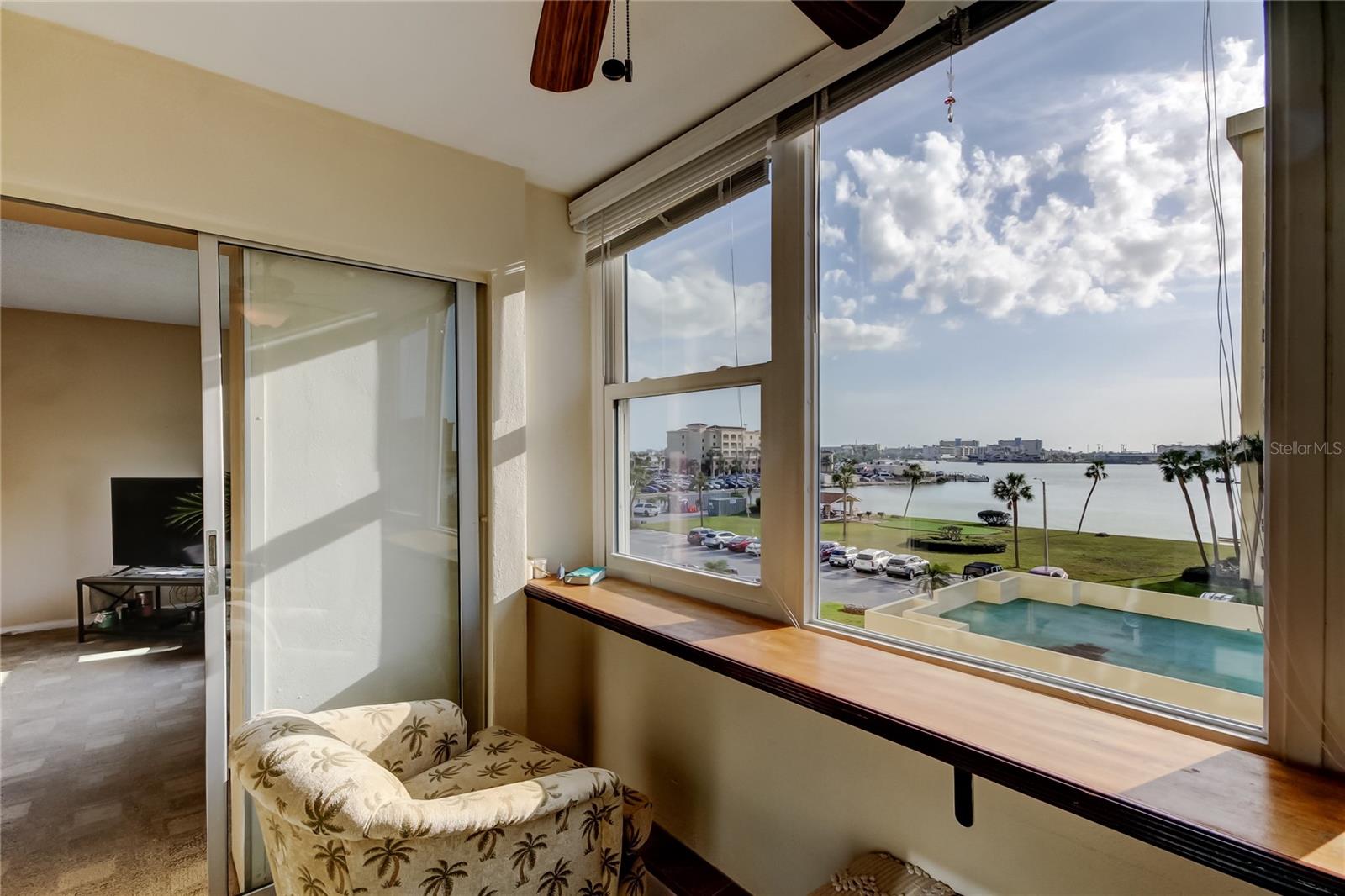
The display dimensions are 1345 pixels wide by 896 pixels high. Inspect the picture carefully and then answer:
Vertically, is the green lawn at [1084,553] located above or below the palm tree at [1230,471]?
below

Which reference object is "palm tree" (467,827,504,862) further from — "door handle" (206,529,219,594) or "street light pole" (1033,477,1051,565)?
"street light pole" (1033,477,1051,565)

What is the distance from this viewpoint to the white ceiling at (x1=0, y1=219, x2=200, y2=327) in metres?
2.99

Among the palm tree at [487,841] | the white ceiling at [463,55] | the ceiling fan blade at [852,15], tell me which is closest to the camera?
the ceiling fan blade at [852,15]

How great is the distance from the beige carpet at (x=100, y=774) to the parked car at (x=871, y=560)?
2294mm

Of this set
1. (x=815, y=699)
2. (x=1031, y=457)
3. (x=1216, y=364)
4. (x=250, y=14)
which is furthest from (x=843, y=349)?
(x=250, y=14)

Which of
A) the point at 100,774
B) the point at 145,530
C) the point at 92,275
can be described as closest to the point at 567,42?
the point at 100,774

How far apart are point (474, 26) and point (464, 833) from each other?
1883 millimetres

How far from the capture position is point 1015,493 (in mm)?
1336

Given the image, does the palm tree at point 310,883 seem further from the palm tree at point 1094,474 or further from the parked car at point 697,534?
the palm tree at point 1094,474

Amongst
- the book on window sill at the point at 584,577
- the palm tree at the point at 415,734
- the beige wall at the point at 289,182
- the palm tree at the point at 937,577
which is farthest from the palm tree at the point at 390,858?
the palm tree at the point at 937,577

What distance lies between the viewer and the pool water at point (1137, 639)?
105cm

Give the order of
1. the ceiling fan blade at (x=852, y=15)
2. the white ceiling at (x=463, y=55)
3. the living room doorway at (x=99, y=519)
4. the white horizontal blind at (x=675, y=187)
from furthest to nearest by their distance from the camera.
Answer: the living room doorway at (x=99, y=519) → the white horizontal blind at (x=675, y=187) → the white ceiling at (x=463, y=55) → the ceiling fan blade at (x=852, y=15)

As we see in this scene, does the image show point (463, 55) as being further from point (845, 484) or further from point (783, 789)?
point (783, 789)

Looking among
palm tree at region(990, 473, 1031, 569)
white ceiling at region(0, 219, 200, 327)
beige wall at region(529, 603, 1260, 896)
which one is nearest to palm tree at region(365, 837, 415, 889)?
beige wall at region(529, 603, 1260, 896)
